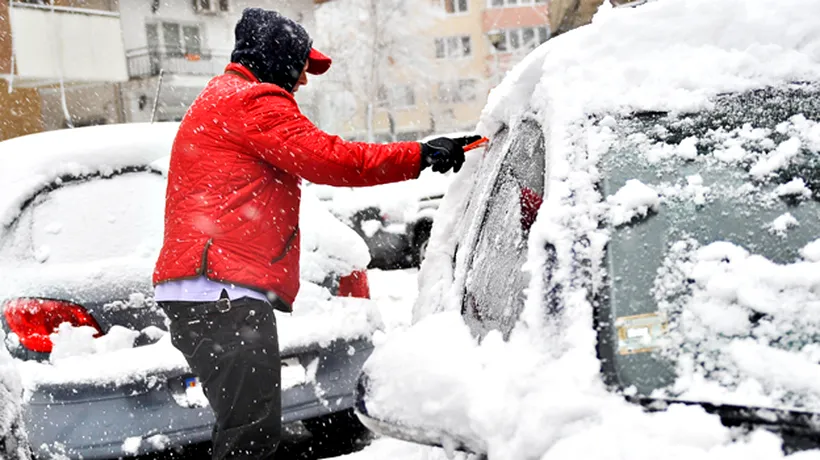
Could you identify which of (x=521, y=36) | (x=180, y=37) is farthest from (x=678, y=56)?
(x=521, y=36)

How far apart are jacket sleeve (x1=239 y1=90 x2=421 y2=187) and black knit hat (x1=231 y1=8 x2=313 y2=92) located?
1.01ft

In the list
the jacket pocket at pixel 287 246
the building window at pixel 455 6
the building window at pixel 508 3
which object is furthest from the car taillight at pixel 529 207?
the building window at pixel 508 3

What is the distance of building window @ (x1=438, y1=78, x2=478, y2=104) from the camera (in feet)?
140

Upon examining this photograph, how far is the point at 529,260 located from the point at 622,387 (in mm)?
350

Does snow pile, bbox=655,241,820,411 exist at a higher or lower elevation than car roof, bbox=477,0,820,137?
lower

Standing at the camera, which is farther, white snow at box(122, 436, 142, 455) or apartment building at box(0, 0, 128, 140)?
apartment building at box(0, 0, 128, 140)

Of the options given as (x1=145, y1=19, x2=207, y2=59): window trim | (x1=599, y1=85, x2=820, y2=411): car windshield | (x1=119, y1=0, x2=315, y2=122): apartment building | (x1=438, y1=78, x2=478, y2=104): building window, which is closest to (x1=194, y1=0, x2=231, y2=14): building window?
(x1=119, y1=0, x2=315, y2=122): apartment building

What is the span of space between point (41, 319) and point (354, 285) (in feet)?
4.61

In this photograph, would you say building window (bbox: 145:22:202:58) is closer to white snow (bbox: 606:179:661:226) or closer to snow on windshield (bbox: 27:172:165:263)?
snow on windshield (bbox: 27:172:165:263)

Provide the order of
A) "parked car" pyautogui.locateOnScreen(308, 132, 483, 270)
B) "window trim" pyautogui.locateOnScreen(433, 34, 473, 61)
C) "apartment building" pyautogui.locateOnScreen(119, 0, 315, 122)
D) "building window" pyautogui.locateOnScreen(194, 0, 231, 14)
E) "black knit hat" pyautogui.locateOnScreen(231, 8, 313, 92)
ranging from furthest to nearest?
"window trim" pyautogui.locateOnScreen(433, 34, 473, 61)
"building window" pyautogui.locateOnScreen(194, 0, 231, 14)
"apartment building" pyautogui.locateOnScreen(119, 0, 315, 122)
"parked car" pyautogui.locateOnScreen(308, 132, 483, 270)
"black knit hat" pyautogui.locateOnScreen(231, 8, 313, 92)

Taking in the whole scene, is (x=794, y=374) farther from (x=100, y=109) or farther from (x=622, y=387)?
(x=100, y=109)

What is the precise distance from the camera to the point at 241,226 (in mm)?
2805

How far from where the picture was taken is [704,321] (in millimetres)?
1694

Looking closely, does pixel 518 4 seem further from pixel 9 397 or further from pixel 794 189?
pixel 794 189
